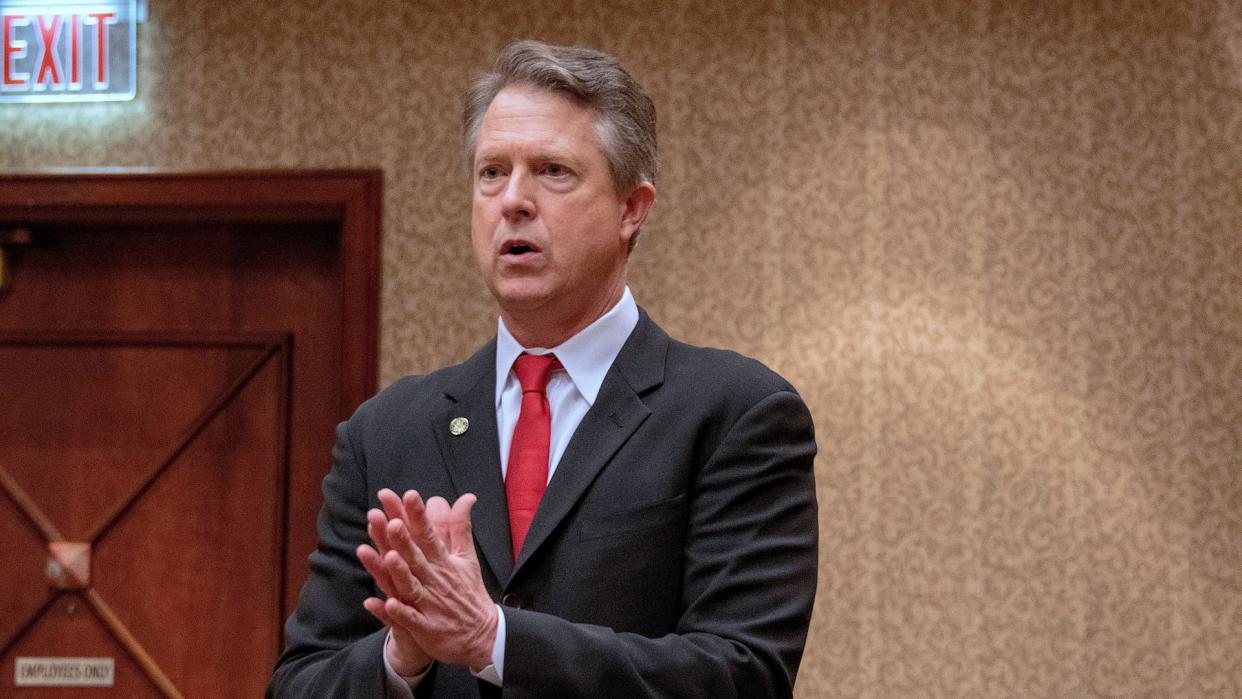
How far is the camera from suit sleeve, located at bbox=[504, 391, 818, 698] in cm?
120

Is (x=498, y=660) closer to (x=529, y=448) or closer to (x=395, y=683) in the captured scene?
(x=395, y=683)

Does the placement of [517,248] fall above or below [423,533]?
above

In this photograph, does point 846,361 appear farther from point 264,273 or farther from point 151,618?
point 151,618

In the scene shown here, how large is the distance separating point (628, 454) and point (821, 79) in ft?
6.32

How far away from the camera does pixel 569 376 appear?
144 cm

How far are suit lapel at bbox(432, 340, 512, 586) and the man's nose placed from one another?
176 millimetres

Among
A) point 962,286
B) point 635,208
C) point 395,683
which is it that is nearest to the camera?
point 395,683

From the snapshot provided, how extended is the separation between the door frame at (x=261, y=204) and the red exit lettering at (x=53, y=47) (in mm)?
216

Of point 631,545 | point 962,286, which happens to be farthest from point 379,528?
point 962,286

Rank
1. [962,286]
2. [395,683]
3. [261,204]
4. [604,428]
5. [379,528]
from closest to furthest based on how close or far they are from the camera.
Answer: [379,528]
[395,683]
[604,428]
[962,286]
[261,204]

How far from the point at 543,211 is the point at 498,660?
1.46ft

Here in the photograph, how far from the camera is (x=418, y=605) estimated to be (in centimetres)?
114

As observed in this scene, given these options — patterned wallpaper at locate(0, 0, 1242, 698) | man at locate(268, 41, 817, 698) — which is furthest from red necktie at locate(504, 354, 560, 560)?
patterned wallpaper at locate(0, 0, 1242, 698)

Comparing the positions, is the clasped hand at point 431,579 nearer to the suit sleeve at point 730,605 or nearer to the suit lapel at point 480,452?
the suit sleeve at point 730,605
